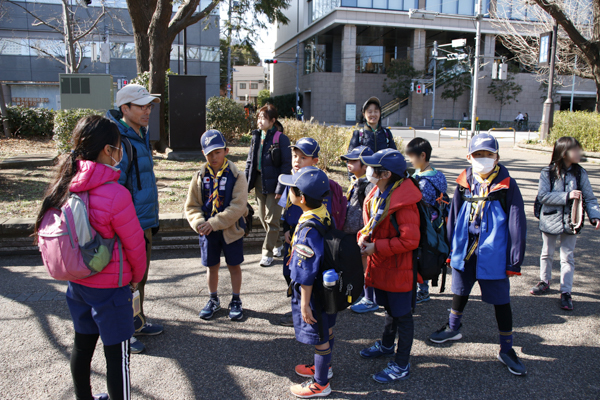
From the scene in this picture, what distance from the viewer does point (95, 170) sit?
231cm

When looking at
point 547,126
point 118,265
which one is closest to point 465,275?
point 118,265

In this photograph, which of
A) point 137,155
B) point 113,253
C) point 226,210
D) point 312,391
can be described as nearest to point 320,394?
point 312,391

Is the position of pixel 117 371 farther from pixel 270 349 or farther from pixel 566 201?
pixel 566 201

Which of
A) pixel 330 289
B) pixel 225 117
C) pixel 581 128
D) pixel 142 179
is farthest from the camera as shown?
pixel 225 117

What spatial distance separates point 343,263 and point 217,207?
162 centimetres

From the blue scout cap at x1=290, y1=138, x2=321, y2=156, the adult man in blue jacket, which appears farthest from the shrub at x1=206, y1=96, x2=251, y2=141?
the adult man in blue jacket

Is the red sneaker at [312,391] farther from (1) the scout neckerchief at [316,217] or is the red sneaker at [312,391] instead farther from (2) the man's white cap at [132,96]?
(2) the man's white cap at [132,96]

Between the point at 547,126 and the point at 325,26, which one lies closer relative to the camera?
the point at 547,126

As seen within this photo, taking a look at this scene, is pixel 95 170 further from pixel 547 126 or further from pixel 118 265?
pixel 547 126

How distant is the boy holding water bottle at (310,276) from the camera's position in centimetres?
265

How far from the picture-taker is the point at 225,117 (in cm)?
1617

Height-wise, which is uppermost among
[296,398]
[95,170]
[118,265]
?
[95,170]

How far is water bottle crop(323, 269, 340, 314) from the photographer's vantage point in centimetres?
259

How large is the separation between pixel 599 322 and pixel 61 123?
12431mm
